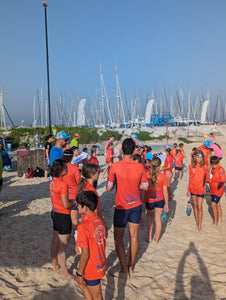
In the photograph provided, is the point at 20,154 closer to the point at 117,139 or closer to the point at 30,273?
the point at 30,273

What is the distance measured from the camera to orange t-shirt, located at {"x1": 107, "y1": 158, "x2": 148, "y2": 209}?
3305mm

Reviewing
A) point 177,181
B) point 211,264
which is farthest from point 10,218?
point 177,181

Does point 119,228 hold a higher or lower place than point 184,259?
higher

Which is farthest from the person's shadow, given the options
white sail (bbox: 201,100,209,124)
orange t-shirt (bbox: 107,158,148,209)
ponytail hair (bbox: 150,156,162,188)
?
white sail (bbox: 201,100,209,124)

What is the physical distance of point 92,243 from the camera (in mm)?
2191

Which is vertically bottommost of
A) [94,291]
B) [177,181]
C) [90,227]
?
[177,181]

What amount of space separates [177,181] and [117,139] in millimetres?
23314

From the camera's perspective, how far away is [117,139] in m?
33.5

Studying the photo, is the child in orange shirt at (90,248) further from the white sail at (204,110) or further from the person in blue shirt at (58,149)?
the white sail at (204,110)

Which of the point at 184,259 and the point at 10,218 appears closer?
the point at 184,259

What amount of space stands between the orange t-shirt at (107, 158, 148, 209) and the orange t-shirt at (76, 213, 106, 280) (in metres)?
1.08

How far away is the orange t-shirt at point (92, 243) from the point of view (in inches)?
85.0

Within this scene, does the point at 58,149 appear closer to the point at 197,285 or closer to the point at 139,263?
the point at 139,263

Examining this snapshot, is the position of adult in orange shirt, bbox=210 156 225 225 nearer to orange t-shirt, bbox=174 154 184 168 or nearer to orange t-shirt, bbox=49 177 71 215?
orange t-shirt, bbox=49 177 71 215
